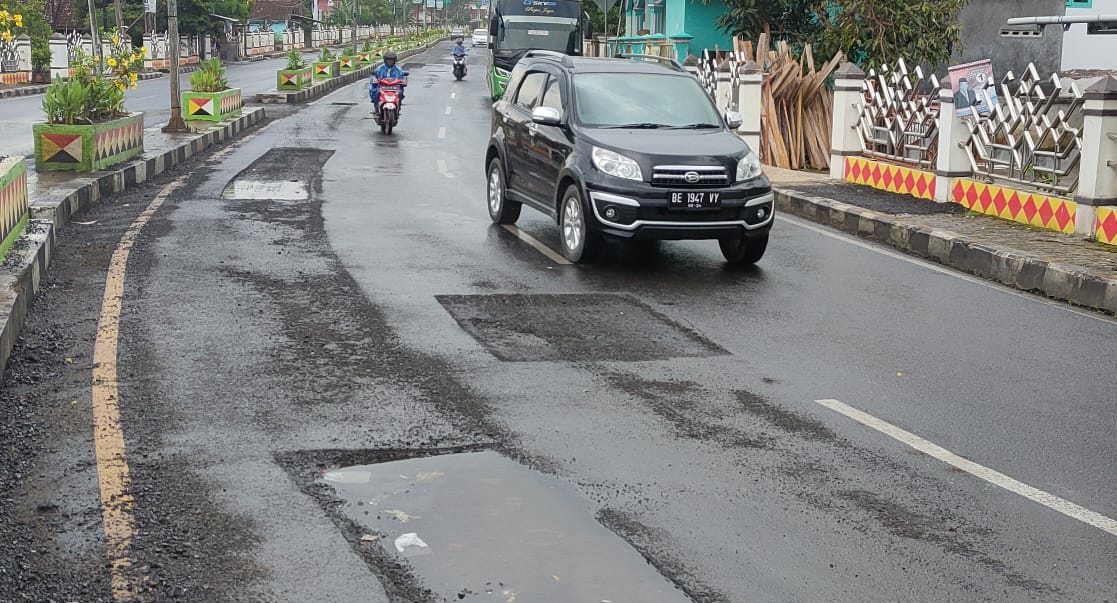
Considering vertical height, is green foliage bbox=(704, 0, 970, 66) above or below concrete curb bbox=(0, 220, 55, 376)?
above

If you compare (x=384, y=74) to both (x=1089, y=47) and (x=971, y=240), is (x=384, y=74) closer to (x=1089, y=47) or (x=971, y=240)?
(x=1089, y=47)

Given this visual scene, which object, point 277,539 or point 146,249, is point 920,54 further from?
point 277,539

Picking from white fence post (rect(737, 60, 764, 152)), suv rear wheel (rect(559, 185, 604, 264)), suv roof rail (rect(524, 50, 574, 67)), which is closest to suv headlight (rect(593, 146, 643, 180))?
suv rear wheel (rect(559, 185, 604, 264))

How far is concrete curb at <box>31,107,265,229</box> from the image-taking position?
499 inches

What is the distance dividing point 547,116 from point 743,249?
2079 mm

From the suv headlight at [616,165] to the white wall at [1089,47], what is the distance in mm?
16727

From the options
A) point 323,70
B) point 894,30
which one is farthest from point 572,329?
point 323,70

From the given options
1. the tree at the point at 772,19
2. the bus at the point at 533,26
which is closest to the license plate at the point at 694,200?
the tree at the point at 772,19

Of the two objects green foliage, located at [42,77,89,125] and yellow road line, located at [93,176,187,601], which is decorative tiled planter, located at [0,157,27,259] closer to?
yellow road line, located at [93,176,187,601]

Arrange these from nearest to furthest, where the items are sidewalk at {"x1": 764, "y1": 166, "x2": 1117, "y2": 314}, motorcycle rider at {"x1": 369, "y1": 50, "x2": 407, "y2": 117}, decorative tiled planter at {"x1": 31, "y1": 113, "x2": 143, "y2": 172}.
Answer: sidewalk at {"x1": 764, "y1": 166, "x2": 1117, "y2": 314}
decorative tiled planter at {"x1": 31, "y1": 113, "x2": 143, "y2": 172}
motorcycle rider at {"x1": 369, "y1": 50, "x2": 407, "y2": 117}

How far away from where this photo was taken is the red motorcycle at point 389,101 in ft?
81.4

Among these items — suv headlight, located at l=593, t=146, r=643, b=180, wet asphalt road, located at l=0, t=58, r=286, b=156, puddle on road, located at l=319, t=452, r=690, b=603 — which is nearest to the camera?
puddle on road, located at l=319, t=452, r=690, b=603

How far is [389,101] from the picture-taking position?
24844 millimetres

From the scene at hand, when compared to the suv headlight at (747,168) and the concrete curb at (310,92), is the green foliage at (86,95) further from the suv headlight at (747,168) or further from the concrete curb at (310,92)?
the concrete curb at (310,92)
